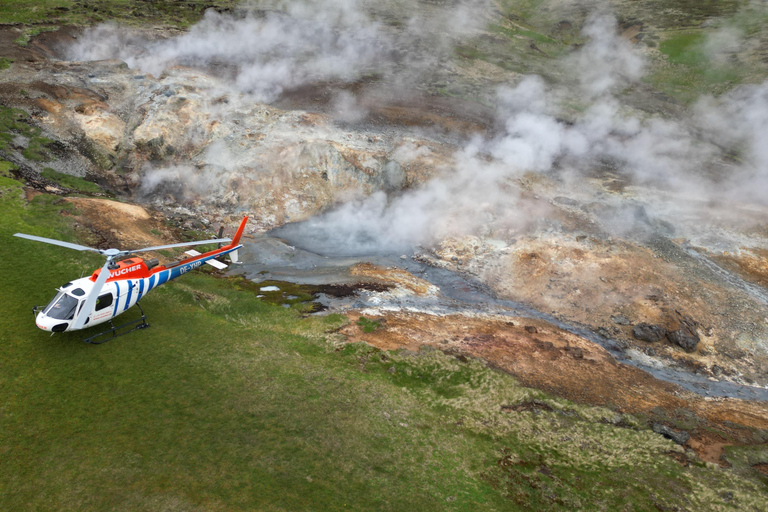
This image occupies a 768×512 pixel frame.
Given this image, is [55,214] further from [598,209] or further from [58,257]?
[598,209]

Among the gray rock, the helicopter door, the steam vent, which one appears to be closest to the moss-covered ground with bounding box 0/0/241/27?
the steam vent

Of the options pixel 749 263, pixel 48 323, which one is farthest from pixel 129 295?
pixel 749 263

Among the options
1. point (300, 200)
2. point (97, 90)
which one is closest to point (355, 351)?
point (300, 200)

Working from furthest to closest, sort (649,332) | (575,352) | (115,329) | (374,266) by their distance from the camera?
(374,266)
(649,332)
(575,352)
(115,329)

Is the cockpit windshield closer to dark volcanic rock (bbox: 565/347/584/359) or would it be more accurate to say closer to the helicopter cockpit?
the helicopter cockpit

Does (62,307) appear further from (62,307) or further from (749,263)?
(749,263)

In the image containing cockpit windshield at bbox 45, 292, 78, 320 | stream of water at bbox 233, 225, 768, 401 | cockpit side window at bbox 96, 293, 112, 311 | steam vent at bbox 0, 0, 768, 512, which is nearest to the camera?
steam vent at bbox 0, 0, 768, 512
